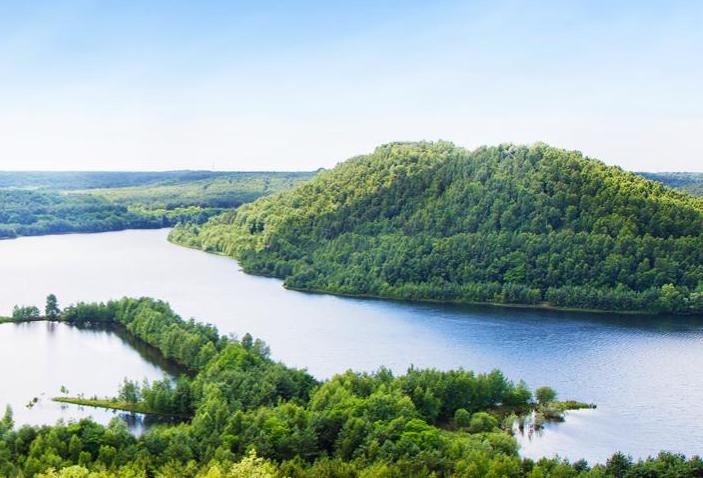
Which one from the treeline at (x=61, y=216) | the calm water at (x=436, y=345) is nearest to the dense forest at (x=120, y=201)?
the treeline at (x=61, y=216)

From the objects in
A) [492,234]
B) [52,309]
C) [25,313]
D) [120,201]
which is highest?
[492,234]

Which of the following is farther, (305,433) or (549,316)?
(549,316)

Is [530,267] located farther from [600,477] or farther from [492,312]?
[600,477]

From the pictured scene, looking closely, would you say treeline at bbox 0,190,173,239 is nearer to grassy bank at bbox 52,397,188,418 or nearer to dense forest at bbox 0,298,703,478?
grassy bank at bbox 52,397,188,418

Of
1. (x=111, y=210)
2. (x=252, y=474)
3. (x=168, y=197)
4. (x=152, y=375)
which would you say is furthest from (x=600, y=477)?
(x=168, y=197)

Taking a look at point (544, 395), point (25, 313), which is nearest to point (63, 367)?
point (25, 313)

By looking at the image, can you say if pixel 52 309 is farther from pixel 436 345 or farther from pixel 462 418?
pixel 462 418

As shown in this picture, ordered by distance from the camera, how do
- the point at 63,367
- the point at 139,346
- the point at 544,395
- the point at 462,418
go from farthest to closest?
the point at 139,346
the point at 63,367
the point at 544,395
the point at 462,418
